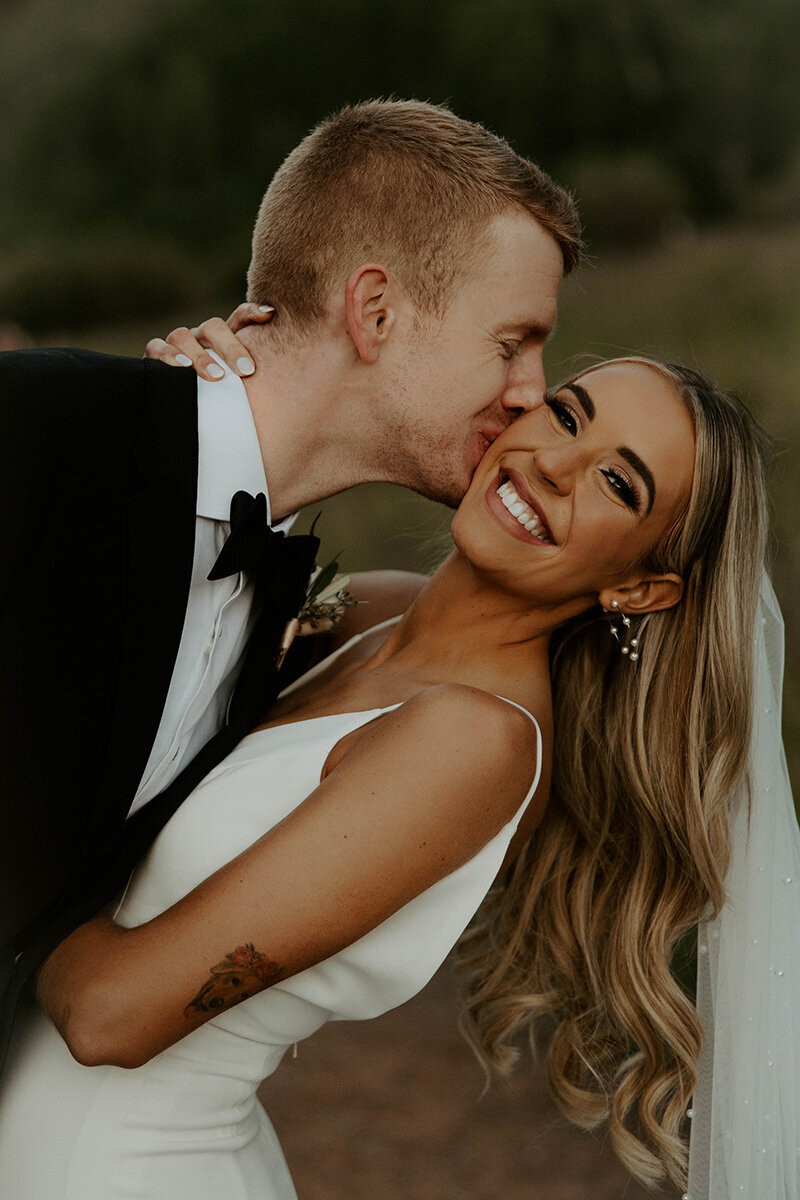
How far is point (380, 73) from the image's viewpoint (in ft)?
18.9

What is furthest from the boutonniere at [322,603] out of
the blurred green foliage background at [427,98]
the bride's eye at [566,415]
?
the blurred green foliage background at [427,98]

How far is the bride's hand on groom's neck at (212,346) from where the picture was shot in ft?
6.03

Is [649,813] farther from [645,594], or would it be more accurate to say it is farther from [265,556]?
[265,556]

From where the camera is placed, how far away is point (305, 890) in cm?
152

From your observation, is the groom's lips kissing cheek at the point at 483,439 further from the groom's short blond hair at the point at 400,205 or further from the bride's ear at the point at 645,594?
the bride's ear at the point at 645,594

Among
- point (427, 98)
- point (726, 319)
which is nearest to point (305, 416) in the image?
point (726, 319)

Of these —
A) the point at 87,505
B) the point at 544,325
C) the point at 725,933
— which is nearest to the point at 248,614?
the point at 87,505

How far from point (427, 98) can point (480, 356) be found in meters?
4.25

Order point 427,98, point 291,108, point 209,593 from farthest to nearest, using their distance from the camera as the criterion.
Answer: point 291,108 → point 427,98 → point 209,593

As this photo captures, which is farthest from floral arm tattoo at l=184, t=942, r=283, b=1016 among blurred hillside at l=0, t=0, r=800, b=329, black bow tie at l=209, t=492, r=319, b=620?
blurred hillside at l=0, t=0, r=800, b=329

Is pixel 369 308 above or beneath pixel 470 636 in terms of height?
above

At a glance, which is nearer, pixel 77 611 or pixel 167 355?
pixel 77 611

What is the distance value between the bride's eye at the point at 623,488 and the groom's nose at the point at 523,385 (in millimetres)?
192

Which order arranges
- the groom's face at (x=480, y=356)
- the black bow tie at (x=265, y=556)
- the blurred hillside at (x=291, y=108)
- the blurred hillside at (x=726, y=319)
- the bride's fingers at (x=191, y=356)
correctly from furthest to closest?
the blurred hillside at (x=291, y=108), the blurred hillside at (x=726, y=319), the groom's face at (x=480, y=356), the bride's fingers at (x=191, y=356), the black bow tie at (x=265, y=556)
